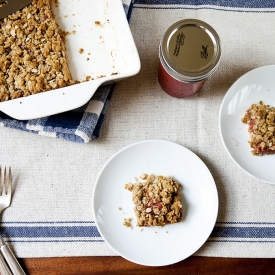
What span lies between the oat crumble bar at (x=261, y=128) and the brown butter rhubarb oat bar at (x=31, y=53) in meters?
0.48

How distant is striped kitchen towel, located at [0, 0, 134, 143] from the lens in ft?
3.35

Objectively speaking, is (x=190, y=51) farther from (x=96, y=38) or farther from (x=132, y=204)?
(x=132, y=204)

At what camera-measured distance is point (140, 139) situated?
1.08 m

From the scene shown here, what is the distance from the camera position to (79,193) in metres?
1.06

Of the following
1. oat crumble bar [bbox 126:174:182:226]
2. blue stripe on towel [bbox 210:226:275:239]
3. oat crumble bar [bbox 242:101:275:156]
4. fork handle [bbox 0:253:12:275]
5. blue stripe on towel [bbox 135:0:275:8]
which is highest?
blue stripe on towel [bbox 135:0:275:8]

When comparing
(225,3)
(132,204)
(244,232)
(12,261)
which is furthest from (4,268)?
(225,3)

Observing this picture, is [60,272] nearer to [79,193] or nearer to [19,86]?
A: [79,193]

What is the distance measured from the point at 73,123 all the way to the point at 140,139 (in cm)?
18

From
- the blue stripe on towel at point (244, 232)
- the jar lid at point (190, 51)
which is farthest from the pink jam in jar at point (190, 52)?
the blue stripe on towel at point (244, 232)

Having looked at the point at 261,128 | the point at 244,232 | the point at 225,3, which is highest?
the point at 225,3

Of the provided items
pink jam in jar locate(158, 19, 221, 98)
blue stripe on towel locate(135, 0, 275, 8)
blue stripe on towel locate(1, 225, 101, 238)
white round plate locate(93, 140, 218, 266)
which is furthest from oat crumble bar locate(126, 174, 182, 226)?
blue stripe on towel locate(135, 0, 275, 8)

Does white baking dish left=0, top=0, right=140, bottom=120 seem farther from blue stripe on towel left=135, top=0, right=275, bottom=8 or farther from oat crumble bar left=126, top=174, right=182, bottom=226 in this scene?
oat crumble bar left=126, top=174, right=182, bottom=226

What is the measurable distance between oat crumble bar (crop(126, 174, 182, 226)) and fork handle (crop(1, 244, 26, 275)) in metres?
0.32

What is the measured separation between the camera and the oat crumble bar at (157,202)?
0.99 m
